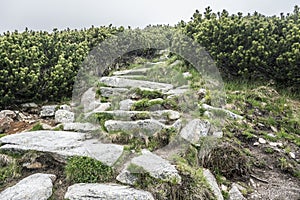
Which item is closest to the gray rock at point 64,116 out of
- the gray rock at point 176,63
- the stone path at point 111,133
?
the stone path at point 111,133

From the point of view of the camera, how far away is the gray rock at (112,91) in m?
5.45

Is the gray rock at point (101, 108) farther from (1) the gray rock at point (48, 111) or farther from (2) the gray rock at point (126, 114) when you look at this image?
(1) the gray rock at point (48, 111)

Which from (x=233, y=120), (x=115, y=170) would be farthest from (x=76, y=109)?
(x=233, y=120)

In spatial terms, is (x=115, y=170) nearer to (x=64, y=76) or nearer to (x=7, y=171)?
(x=7, y=171)

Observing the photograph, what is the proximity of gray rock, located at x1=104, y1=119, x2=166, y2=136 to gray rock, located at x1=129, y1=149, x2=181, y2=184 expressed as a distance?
521 mm

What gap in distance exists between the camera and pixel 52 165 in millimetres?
Answer: 3658

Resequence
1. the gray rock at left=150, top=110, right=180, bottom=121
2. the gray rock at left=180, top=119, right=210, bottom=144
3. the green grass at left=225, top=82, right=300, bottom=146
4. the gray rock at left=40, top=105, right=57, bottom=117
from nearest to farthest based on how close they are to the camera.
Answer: the gray rock at left=180, top=119, right=210, bottom=144, the gray rock at left=150, top=110, right=180, bottom=121, the green grass at left=225, top=82, right=300, bottom=146, the gray rock at left=40, top=105, right=57, bottom=117

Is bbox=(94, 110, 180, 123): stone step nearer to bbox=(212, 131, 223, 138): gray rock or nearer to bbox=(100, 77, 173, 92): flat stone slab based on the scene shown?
bbox=(212, 131, 223, 138): gray rock

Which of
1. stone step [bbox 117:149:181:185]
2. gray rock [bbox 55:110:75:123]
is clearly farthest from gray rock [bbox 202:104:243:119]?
gray rock [bbox 55:110:75:123]

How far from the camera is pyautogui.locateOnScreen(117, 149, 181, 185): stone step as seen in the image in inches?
129

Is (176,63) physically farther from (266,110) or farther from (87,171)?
(87,171)

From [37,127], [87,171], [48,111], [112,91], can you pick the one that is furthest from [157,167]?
[48,111]

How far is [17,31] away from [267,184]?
6.07 m

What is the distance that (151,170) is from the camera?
10.9 ft
